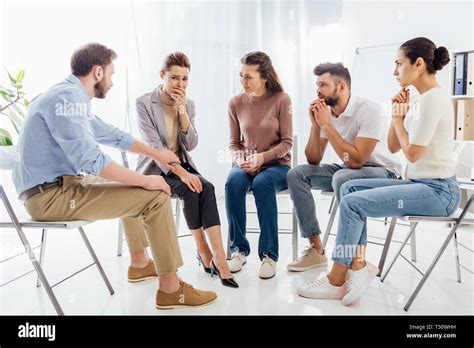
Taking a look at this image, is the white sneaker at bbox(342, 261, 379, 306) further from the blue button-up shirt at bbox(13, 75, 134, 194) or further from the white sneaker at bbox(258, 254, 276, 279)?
the blue button-up shirt at bbox(13, 75, 134, 194)

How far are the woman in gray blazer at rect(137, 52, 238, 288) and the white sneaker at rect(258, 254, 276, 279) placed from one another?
0.55 ft

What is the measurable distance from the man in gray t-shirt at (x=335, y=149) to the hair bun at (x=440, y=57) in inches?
15.4

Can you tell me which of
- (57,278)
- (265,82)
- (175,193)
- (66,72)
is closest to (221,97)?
(66,72)

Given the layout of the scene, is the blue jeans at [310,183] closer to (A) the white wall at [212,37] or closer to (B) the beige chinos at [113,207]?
(B) the beige chinos at [113,207]

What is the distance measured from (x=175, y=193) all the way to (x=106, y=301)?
59cm

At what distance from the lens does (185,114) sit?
225 centimetres

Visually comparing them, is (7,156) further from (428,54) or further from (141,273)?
(428,54)

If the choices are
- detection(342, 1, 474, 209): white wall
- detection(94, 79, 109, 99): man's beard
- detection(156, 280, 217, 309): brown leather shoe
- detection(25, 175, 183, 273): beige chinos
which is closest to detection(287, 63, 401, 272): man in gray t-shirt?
detection(156, 280, 217, 309): brown leather shoe

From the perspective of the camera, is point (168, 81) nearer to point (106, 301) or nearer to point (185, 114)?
point (185, 114)

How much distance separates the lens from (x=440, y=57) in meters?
1.79

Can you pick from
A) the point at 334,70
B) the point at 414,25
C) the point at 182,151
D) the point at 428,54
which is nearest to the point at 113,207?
the point at 182,151

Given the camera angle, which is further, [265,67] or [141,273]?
[265,67]

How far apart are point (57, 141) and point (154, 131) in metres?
0.68

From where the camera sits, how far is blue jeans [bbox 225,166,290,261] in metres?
2.16
